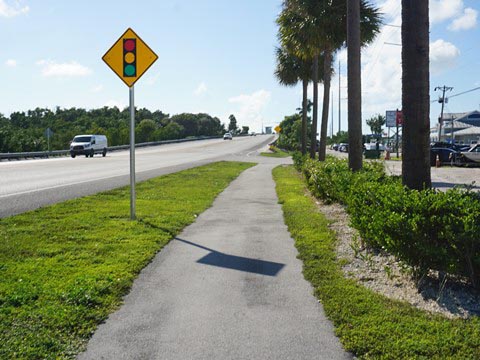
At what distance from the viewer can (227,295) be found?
16.0 ft

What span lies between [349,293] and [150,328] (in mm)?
2064

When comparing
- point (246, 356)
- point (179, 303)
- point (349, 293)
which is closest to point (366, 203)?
point (349, 293)

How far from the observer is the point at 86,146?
4200cm

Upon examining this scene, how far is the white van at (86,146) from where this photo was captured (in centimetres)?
4162

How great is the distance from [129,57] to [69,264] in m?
4.23

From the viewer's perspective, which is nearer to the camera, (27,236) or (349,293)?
(349,293)

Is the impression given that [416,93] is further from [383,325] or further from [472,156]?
[472,156]

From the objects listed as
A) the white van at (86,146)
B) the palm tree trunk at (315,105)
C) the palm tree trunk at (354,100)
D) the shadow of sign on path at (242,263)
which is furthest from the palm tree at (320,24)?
the white van at (86,146)

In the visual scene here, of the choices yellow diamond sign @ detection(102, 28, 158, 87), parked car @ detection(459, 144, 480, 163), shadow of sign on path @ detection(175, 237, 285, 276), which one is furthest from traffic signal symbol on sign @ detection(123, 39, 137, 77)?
parked car @ detection(459, 144, 480, 163)

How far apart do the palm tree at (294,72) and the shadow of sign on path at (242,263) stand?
79.6 ft

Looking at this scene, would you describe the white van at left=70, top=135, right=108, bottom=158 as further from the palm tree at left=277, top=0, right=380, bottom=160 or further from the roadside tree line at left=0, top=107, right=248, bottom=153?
the palm tree at left=277, top=0, right=380, bottom=160

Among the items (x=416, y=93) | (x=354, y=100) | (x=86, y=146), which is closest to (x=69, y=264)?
(x=416, y=93)

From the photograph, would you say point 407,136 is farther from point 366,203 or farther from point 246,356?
point 246,356

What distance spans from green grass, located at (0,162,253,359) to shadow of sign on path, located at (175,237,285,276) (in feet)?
2.73
